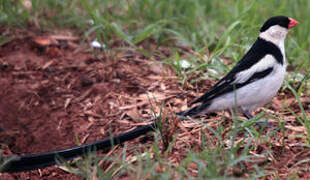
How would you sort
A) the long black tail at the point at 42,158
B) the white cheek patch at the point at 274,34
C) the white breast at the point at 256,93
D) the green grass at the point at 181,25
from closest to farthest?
the long black tail at the point at 42,158
the white breast at the point at 256,93
the white cheek patch at the point at 274,34
the green grass at the point at 181,25

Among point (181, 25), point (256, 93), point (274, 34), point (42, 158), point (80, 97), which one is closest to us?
point (42, 158)

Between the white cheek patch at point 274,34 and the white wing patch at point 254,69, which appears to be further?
the white cheek patch at point 274,34

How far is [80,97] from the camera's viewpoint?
3.79m

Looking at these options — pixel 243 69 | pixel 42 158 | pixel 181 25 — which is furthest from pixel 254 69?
pixel 181 25

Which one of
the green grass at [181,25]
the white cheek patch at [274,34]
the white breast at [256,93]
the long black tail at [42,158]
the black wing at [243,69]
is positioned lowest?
the long black tail at [42,158]

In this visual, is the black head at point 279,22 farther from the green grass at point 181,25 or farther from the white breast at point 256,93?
the green grass at point 181,25

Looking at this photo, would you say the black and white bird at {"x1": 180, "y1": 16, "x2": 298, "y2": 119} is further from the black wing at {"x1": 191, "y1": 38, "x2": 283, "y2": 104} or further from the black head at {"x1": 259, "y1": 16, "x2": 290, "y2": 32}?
the black head at {"x1": 259, "y1": 16, "x2": 290, "y2": 32}

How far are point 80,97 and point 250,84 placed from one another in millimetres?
1589

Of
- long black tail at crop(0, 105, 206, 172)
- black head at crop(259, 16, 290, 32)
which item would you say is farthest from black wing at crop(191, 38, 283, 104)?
long black tail at crop(0, 105, 206, 172)

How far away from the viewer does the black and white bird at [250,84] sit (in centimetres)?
314

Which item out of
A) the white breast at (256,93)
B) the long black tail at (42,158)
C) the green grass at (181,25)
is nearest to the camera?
the long black tail at (42,158)

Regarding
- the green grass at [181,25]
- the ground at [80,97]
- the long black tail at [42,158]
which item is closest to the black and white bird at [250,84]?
the ground at [80,97]

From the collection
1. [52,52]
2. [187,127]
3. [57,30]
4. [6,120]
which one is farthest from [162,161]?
[57,30]

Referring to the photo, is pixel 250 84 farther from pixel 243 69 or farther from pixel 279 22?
pixel 279 22
